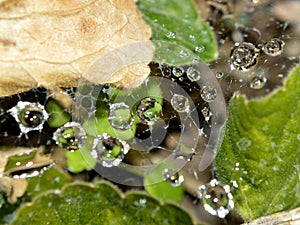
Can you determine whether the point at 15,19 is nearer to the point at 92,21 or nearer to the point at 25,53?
the point at 25,53

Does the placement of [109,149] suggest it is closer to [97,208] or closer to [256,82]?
[97,208]

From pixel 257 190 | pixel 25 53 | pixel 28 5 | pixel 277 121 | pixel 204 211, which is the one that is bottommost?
pixel 204 211

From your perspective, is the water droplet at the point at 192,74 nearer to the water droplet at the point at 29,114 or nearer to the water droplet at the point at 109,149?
the water droplet at the point at 109,149

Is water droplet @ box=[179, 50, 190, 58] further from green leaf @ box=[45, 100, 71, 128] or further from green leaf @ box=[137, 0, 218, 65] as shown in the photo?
green leaf @ box=[45, 100, 71, 128]

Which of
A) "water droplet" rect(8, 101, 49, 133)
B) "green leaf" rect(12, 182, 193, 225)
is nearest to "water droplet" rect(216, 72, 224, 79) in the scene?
"green leaf" rect(12, 182, 193, 225)

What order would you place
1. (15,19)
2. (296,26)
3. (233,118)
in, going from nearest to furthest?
(15,19) → (233,118) → (296,26)

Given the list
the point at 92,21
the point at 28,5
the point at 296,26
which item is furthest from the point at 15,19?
the point at 296,26
